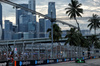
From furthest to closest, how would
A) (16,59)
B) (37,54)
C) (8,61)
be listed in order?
(37,54) < (16,59) < (8,61)

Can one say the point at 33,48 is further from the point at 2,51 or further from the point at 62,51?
the point at 62,51

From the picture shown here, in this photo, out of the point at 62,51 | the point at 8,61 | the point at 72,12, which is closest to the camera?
the point at 8,61

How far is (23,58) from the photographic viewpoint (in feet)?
83.4

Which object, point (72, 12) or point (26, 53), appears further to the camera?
point (72, 12)

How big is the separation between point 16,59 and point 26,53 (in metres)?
2.31

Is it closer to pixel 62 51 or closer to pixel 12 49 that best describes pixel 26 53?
pixel 12 49

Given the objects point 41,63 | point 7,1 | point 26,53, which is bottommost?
point 41,63

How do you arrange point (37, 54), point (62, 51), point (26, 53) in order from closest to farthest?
point (26, 53) < point (37, 54) < point (62, 51)

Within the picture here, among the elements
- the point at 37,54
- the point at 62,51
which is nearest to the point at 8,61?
the point at 37,54

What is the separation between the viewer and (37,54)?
28.3 metres

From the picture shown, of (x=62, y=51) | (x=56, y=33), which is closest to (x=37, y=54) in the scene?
(x=62, y=51)

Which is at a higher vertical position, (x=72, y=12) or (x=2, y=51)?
(x=72, y=12)

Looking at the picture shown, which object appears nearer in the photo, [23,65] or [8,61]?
[8,61]

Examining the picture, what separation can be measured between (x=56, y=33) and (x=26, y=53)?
44372 mm
